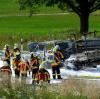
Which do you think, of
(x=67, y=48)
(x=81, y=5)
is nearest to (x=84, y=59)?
(x=67, y=48)

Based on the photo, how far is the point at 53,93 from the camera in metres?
17.1

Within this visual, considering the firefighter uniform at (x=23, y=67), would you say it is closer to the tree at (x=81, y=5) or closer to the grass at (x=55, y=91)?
the grass at (x=55, y=91)

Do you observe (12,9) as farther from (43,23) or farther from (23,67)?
(23,67)

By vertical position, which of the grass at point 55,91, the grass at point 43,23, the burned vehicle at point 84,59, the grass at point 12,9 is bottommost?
the burned vehicle at point 84,59

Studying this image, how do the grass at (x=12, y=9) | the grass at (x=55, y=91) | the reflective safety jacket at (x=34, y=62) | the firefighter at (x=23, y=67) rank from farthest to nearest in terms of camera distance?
the grass at (x=12, y=9) < the reflective safety jacket at (x=34, y=62) < the firefighter at (x=23, y=67) < the grass at (x=55, y=91)

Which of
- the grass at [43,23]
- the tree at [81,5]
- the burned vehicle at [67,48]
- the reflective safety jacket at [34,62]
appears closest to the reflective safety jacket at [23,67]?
the reflective safety jacket at [34,62]

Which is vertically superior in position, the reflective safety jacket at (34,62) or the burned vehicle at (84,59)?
the reflective safety jacket at (34,62)

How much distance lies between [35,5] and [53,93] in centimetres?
3591

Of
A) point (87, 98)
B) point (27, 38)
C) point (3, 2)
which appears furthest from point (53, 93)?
point (3, 2)

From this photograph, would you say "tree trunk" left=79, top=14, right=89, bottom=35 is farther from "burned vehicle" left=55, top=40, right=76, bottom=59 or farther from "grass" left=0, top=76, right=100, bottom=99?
"grass" left=0, top=76, right=100, bottom=99

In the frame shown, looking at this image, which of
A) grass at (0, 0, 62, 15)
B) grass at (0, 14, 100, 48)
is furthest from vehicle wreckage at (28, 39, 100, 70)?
grass at (0, 0, 62, 15)

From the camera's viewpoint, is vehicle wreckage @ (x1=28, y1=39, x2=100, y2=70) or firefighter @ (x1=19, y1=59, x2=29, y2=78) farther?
vehicle wreckage @ (x1=28, y1=39, x2=100, y2=70)

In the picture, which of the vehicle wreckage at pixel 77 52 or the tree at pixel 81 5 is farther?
the tree at pixel 81 5

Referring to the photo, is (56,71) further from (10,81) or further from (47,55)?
(10,81)
